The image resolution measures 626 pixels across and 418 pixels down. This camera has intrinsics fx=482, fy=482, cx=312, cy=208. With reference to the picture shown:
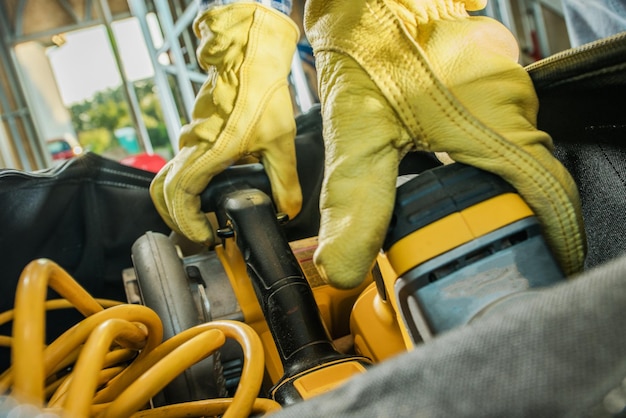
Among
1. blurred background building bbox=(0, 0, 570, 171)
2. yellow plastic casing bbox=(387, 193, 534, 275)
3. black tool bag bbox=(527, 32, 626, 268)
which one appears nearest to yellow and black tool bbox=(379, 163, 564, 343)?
yellow plastic casing bbox=(387, 193, 534, 275)

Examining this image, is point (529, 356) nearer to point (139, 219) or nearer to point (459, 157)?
point (459, 157)

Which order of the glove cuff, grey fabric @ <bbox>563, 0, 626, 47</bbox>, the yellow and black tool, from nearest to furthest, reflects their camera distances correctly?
the yellow and black tool, the glove cuff, grey fabric @ <bbox>563, 0, 626, 47</bbox>

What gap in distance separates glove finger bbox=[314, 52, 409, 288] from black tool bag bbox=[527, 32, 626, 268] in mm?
153

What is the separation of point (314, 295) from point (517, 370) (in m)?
0.53

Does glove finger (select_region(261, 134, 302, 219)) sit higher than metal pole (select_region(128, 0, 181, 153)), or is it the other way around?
metal pole (select_region(128, 0, 181, 153))

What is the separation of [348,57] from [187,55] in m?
4.12

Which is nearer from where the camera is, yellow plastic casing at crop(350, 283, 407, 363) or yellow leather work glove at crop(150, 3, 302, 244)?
yellow plastic casing at crop(350, 283, 407, 363)

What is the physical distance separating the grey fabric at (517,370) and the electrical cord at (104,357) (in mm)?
218

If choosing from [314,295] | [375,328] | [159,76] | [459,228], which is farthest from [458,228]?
[159,76]

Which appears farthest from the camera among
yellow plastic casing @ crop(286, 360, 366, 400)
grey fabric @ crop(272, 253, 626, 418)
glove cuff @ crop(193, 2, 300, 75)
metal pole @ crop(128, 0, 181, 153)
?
metal pole @ crop(128, 0, 181, 153)

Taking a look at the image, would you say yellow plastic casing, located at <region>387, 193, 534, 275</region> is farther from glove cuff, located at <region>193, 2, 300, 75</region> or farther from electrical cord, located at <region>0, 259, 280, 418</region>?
glove cuff, located at <region>193, 2, 300, 75</region>

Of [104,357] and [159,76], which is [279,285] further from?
[159,76]

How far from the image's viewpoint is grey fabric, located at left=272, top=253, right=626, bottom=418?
0.18 meters

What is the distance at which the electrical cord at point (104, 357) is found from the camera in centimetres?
35
